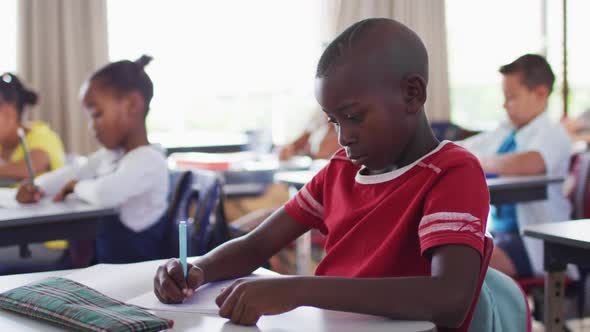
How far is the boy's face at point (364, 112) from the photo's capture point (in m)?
1.18

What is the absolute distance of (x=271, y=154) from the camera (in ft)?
15.1

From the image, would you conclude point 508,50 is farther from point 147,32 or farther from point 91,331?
point 91,331

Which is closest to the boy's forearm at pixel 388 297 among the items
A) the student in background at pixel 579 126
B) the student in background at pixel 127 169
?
the student in background at pixel 127 169

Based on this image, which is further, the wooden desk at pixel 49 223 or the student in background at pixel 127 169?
the student in background at pixel 127 169

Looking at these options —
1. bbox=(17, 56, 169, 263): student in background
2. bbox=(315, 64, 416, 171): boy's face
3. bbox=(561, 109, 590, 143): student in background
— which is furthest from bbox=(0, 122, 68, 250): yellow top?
bbox=(561, 109, 590, 143): student in background

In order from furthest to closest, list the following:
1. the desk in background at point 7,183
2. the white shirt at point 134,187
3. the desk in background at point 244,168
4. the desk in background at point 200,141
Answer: the desk in background at point 200,141
the desk in background at point 244,168
the desk in background at point 7,183
the white shirt at point 134,187

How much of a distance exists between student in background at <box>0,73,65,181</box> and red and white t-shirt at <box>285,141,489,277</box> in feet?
7.67

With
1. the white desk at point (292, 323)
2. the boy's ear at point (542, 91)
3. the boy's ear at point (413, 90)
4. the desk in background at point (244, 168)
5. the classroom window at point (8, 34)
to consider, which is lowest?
the desk in background at point (244, 168)

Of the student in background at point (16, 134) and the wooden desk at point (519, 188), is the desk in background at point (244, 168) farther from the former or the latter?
the wooden desk at point (519, 188)

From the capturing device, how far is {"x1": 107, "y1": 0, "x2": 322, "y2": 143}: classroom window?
15.7ft

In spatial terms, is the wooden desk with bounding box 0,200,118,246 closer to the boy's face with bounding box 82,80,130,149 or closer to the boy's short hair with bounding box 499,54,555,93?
the boy's face with bounding box 82,80,130,149

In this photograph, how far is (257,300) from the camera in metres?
1.00

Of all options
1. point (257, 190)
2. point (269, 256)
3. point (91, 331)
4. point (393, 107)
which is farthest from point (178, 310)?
point (257, 190)

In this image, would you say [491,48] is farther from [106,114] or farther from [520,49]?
[106,114]
